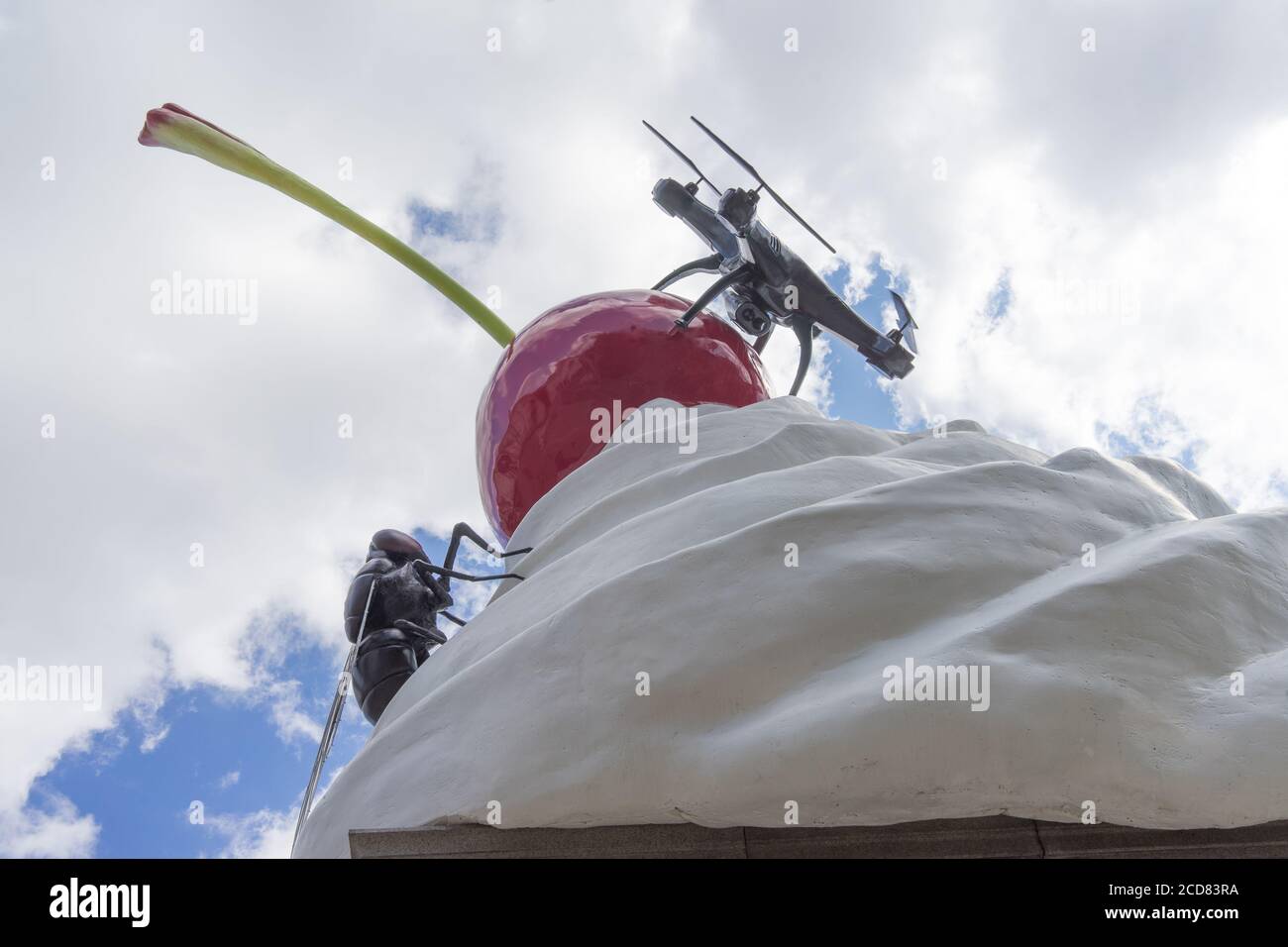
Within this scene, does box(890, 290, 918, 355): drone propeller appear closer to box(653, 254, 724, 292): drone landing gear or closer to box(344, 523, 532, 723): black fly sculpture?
box(653, 254, 724, 292): drone landing gear

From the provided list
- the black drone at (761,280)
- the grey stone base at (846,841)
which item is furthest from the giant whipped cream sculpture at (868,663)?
the black drone at (761,280)

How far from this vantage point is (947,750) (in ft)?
6.86

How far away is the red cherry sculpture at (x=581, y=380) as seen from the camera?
193 inches

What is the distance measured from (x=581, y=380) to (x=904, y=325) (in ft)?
5.80

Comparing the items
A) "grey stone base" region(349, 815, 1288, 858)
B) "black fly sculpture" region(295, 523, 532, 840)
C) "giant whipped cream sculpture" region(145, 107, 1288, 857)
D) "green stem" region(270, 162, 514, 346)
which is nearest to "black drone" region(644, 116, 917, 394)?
"green stem" region(270, 162, 514, 346)

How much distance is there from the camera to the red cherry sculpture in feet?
16.0

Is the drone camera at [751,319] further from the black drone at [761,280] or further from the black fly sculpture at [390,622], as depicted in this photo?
the black fly sculpture at [390,622]

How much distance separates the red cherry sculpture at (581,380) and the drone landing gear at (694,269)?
463 mm

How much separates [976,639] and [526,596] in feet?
4.43

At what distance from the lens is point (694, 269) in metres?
5.74

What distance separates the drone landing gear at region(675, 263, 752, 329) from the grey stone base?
10.0 ft
